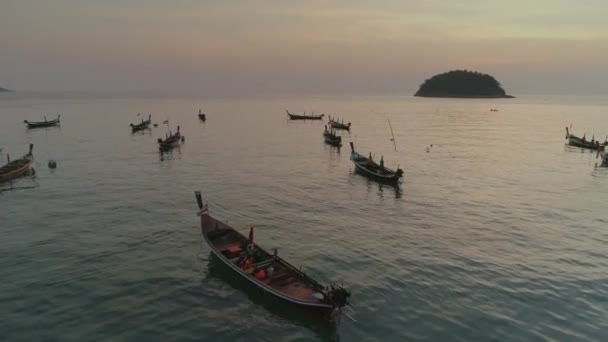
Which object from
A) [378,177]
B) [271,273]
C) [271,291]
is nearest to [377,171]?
[378,177]

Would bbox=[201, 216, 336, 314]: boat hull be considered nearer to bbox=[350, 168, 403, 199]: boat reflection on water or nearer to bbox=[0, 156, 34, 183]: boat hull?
bbox=[350, 168, 403, 199]: boat reflection on water

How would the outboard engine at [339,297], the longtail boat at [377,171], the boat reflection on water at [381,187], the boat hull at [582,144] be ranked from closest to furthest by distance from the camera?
the outboard engine at [339,297], the boat reflection on water at [381,187], the longtail boat at [377,171], the boat hull at [582,144]

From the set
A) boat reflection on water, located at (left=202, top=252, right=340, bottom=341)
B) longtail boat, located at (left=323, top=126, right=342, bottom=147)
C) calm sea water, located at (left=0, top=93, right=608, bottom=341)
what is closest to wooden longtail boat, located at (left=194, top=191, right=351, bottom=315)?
boat reflection on water, located at (left=202, top=252, right=340, bottom=341)

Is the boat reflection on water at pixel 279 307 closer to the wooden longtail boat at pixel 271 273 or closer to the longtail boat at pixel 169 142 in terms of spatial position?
the wooden longtail boat at pixel 271 273

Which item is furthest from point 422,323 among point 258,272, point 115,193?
point 115,193

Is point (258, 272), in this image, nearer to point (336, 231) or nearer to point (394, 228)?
point (336, 231)

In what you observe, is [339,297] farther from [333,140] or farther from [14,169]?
[333,140]

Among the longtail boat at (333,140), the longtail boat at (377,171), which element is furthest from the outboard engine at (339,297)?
the longtail boat at (333,140)
